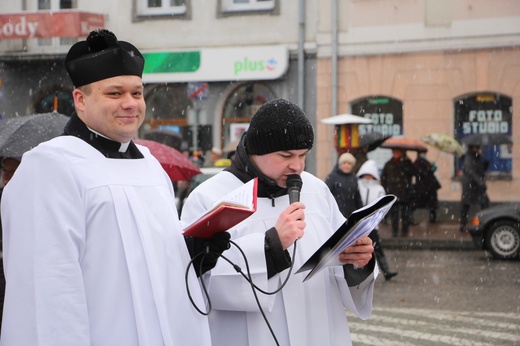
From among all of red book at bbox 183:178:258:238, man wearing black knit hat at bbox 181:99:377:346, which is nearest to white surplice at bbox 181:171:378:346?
man wearing black knit hat at bbox 181:99:377:346

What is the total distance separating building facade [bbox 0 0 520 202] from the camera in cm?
2436

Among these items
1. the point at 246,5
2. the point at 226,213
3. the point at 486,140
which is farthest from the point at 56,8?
the point at 226,213

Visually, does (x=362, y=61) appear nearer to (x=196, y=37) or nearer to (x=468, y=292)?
(x=196, y=37)

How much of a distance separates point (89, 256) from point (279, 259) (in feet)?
2.54

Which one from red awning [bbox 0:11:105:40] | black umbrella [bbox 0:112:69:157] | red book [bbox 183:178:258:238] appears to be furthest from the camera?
red awning [bbox 0:11:105:40]

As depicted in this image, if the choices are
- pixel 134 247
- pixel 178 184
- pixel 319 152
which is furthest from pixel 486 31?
pixel 134 247

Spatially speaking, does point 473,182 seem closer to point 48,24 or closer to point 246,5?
point 246,5

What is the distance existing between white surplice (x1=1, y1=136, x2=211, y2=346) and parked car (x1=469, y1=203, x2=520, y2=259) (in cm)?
1340

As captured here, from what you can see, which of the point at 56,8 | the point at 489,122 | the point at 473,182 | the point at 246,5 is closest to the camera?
the point at 473,182

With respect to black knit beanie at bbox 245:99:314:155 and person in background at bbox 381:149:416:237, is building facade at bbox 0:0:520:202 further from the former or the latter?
black knit beanie at bbox 245:99:314:155

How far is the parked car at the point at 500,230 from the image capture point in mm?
16359

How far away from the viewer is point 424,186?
71.4ft

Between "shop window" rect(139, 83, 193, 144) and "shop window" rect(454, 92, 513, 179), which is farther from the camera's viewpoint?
"shop window" rect(139, 83, 193, 144)

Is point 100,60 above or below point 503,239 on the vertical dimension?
above
